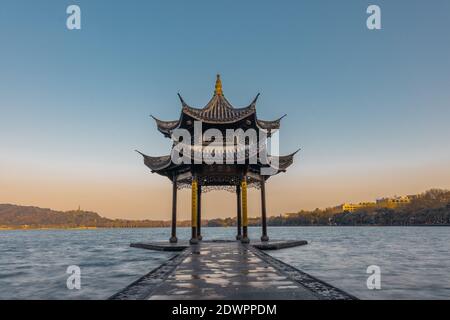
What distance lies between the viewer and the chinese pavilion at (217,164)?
23516mm

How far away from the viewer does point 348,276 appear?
17.8m

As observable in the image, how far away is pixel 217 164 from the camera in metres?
24.5

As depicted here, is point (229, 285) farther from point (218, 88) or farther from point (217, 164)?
point (218, 88)

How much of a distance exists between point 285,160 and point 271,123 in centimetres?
344

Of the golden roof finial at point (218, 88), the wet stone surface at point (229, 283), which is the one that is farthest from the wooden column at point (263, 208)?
the wet stone surface at point (229, 283)

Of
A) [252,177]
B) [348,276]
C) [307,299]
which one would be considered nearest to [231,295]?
[307,299]

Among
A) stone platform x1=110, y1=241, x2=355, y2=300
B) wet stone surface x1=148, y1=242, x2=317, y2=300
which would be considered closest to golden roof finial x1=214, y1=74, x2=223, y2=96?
Result: wet stone surface x1=148, y1=242, x2=317, y2=300

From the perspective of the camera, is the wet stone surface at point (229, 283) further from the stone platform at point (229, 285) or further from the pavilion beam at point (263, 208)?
the pavilion beam at point (263, 208)

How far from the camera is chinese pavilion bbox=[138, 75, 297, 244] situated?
926 inches

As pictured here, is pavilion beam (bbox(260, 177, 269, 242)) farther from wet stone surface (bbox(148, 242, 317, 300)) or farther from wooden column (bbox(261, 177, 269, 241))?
wet stone surface (bbox(148, 242, 317, 300))

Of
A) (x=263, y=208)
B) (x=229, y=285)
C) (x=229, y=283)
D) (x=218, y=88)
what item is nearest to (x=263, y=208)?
(x=263, y=208)

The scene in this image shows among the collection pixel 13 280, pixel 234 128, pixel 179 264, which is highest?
pixel 234 128

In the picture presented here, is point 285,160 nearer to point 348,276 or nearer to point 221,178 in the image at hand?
point 221,178
